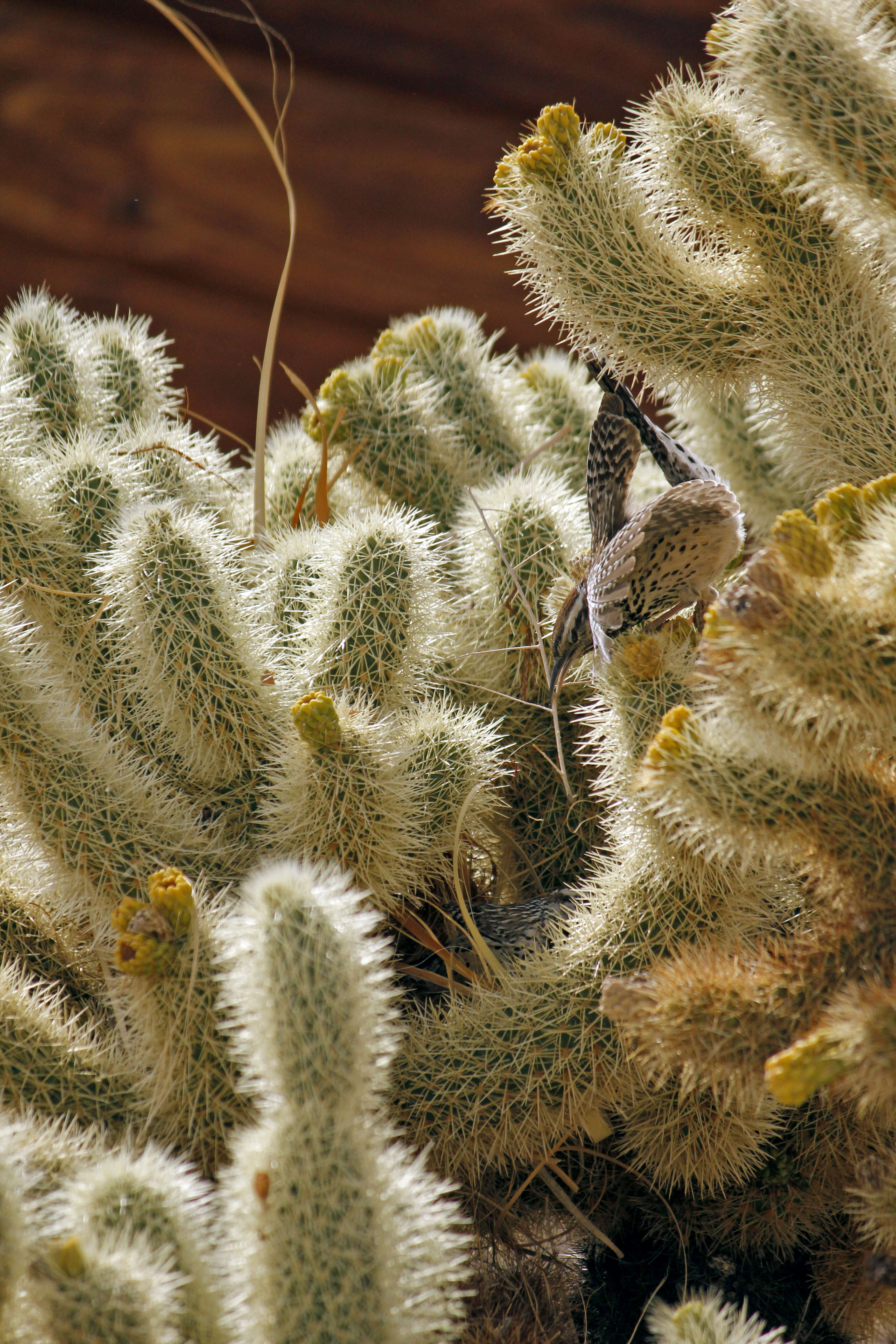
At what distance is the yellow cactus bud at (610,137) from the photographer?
554mm

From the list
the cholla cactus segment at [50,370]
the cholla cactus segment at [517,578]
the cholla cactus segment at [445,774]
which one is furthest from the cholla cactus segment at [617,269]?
the cholla cactus segment at [50,370]

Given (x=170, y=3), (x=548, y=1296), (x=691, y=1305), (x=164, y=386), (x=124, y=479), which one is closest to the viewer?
(x=691, y=1305)

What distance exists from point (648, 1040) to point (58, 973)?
0.32 m

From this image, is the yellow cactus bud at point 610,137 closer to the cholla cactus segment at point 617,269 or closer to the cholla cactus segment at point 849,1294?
the cholla cactus segment at point 617,269

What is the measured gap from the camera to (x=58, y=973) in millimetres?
522

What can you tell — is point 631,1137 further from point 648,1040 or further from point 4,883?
point 4,883

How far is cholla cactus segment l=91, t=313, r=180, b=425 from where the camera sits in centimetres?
75

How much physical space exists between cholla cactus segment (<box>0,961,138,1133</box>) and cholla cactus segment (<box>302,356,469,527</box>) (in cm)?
40

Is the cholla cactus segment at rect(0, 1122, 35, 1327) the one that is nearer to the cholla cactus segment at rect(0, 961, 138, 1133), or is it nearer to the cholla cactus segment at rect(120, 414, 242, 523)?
the cholla cactus segment at rect(0, 961, 138, 1133)

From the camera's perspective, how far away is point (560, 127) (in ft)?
1.76

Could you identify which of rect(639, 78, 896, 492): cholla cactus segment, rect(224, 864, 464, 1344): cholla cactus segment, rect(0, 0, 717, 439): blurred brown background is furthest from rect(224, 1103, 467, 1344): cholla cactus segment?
rect(0, 0, 717, 439): blurred brown background

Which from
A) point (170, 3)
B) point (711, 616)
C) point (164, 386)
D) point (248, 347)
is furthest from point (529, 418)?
point (170, 3)

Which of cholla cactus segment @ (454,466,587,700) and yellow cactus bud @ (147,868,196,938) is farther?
cholla cactus segment @ (454,466,587,700)

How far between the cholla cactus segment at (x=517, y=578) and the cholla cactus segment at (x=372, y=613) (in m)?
0.08
